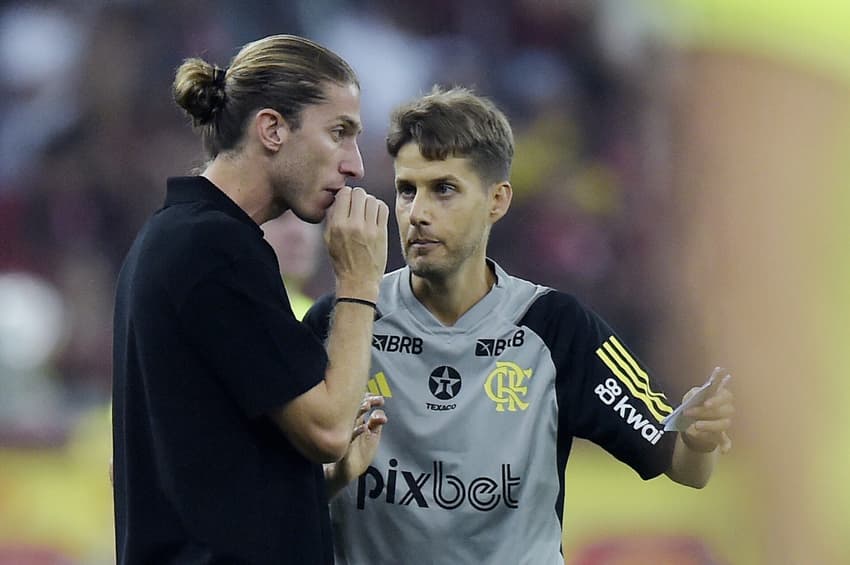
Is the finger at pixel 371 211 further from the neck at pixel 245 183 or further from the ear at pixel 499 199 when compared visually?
the ear at pixel 499 199

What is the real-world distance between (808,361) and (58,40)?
389cm

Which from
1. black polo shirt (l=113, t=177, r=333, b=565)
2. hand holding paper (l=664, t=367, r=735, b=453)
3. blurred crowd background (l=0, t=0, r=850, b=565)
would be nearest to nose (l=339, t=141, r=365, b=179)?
black polo shirt (l=113, t=177, r=333, b=565)

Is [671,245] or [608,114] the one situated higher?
[608,114]

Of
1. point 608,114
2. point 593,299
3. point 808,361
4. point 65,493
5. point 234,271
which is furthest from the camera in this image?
point 608,114

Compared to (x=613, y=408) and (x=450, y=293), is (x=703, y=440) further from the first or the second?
(x=450, y=293)

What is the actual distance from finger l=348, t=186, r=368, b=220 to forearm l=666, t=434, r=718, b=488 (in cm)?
79

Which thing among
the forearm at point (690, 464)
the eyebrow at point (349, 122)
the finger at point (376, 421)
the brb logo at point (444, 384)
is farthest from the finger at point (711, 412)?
the eyebrow at point (349, 122)

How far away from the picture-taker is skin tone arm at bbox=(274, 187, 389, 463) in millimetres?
1998

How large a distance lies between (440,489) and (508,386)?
241 mm

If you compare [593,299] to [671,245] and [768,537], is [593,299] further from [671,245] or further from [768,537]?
[768,537]

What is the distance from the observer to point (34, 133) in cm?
628

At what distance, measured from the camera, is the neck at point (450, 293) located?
8.38ft

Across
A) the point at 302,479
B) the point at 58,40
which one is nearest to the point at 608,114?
the point at 58,40

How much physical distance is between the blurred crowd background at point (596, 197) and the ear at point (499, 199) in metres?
2.83
